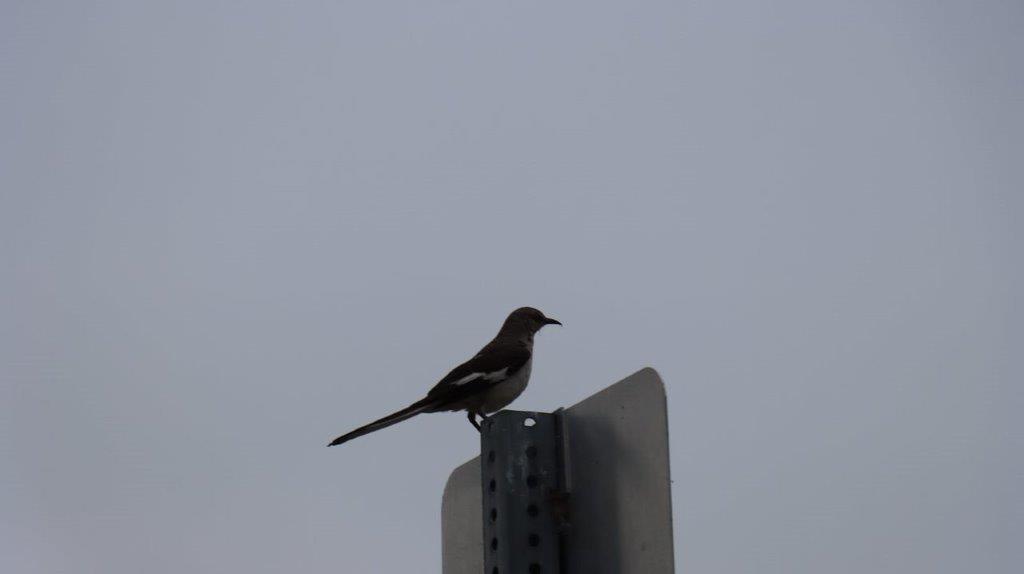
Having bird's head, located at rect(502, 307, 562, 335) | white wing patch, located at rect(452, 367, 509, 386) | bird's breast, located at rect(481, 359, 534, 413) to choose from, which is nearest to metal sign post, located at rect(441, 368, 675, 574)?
white wing patch, located at rect(452, 367, 509, 386)

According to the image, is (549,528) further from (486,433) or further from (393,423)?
(393,423)

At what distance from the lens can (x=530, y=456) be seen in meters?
2.98

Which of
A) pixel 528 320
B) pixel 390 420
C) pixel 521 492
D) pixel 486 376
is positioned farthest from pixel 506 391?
pixel 521 492

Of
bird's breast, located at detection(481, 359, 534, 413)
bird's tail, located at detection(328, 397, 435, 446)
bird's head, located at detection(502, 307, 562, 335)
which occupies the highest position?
bird's head, located at detection(502, 307, 562, 335)

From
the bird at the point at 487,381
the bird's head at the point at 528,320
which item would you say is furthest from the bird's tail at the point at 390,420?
the bird's head at the point at 528,320

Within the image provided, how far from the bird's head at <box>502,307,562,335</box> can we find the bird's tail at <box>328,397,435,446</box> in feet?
7.41

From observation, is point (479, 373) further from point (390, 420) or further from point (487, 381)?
point (390, 420)

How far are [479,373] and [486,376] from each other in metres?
0.05

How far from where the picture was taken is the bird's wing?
7113 mm

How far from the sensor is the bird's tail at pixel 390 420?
5316 millimetres

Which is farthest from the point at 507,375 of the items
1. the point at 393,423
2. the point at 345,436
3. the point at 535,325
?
the point at 345,436

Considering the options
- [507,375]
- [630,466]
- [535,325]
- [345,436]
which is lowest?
[630,466]

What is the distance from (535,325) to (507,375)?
1483 mm

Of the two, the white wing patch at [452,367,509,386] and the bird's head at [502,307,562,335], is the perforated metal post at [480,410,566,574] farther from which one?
the bird's head at [502,307,562,335]
